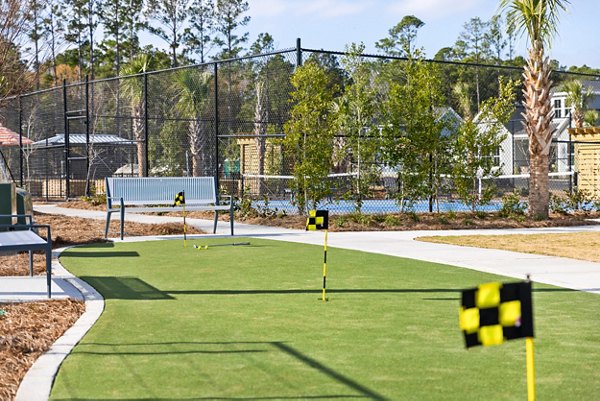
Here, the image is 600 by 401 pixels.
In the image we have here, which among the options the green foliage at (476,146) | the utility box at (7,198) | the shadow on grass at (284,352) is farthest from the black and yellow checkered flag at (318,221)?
the green foliage at (476,146)

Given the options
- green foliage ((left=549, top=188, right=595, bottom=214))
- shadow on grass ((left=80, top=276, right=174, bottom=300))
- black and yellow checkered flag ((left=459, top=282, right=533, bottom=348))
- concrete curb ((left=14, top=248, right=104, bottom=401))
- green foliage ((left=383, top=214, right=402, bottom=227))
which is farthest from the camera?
green foliage ((left=549, top=188, right=595, bottom=214))

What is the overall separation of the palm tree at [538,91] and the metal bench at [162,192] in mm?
6918

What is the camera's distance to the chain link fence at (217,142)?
780 inches

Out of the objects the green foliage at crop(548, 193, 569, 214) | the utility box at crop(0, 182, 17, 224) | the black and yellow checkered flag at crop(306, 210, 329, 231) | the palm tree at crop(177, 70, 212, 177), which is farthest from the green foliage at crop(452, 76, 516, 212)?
the palm tree at crop(177, 70, 212, 177)

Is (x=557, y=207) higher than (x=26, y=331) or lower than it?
higher

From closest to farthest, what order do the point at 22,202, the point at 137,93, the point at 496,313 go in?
the point at 496,313 → the point at 22,202 → the point at 137,93

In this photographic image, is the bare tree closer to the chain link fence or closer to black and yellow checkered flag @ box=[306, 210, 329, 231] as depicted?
the chain link fence

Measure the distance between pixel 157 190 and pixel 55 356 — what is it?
33.6ft

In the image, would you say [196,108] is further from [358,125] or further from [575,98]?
[575,98]

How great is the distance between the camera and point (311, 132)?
17531 millimetres

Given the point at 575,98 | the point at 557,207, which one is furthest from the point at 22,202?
the point at 575,98

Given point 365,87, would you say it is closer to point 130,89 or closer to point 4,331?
point 4,331

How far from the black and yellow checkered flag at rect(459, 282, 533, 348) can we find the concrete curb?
2.68 meters

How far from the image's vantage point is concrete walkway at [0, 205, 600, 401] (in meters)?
5.68
